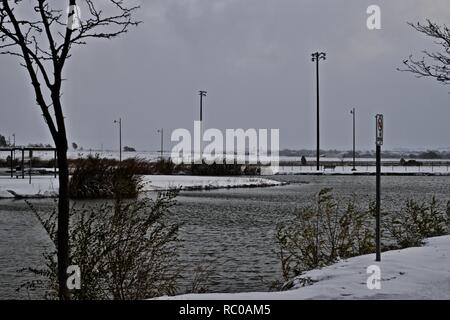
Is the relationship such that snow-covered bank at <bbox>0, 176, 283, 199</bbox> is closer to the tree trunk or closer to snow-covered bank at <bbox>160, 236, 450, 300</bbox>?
snow-covered bank at <bbox>160, 236, 450, 300</bbox>

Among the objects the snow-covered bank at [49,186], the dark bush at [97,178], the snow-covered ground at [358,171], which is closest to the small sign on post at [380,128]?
the snow-covered bank at [49,186]

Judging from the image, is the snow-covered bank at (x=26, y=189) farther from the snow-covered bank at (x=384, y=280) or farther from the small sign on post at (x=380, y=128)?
the small sign on post at (x=380, y=128)

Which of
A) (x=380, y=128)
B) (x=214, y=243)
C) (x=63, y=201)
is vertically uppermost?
(x=380, y=128)

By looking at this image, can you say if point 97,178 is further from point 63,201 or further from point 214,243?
point 63,201

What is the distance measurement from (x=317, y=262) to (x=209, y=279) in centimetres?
177

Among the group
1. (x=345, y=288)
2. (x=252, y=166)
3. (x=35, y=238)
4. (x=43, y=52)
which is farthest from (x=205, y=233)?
(x=252, y=166)

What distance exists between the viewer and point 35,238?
13.8m

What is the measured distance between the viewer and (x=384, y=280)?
6699mm

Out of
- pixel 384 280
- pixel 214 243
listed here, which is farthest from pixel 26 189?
pixel 384 280

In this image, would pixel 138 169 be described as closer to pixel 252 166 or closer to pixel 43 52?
pixel 43 52

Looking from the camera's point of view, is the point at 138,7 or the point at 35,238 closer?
the point at 138,7

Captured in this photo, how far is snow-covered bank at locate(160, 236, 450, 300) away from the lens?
19.6 feet

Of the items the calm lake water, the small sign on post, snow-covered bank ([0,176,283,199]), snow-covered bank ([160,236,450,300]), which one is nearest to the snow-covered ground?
snow-covered bank ([0,176,283,199])

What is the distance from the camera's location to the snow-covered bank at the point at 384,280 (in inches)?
235
